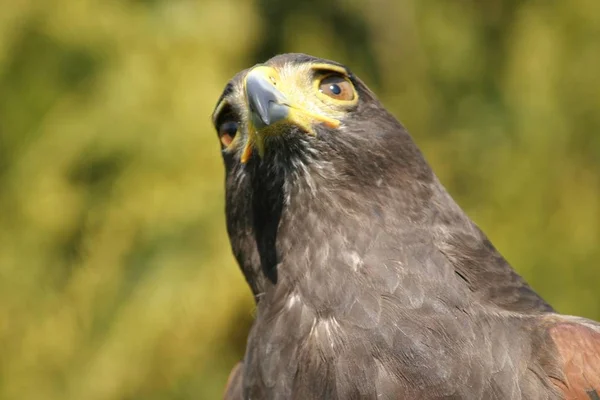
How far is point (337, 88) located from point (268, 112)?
1.04ft

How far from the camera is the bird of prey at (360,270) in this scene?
8.02 feet

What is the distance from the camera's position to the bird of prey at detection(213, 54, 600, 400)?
244cm

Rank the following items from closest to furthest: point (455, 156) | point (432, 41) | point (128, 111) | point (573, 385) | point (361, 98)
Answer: point (573, 385), point (361, 98), point (128, 111), point (455, 156), point (432, 41)

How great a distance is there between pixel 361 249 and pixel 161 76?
11.1ft

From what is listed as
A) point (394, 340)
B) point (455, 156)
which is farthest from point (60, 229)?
point (394, 340)

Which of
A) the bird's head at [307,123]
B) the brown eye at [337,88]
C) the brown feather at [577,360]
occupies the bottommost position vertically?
the brown feather at [577,360]

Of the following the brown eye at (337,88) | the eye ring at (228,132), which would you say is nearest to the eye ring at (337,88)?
the brown eye at (337,88)

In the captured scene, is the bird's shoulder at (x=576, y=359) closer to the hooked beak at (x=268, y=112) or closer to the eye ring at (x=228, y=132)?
the hooked beak at (x=268, y=112)

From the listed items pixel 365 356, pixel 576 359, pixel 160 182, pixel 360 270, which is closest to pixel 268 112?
pixel 360 270

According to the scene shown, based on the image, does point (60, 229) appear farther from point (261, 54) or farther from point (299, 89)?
point (299, 89)

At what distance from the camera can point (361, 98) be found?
2844 mm

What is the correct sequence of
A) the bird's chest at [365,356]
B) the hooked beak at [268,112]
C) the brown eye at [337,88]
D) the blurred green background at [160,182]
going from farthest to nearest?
the blurred green background at [160,182]
the brown eye at [337,88]
the hooked beak at [268,112]
the bird's chest at [365,356]

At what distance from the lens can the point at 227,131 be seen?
2.88 m

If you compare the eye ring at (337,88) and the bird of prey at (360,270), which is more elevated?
the eye ring at (337,88)
